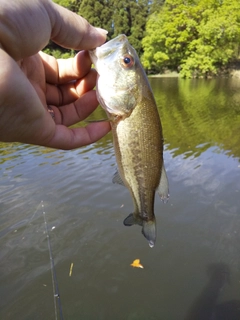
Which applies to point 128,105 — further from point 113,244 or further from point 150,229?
→ point 113,244

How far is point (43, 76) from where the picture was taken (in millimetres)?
2729

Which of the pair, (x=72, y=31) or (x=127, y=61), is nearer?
(x=72, y=31)

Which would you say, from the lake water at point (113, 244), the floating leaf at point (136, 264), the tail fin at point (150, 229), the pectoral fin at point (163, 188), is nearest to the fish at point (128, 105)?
the pectoral fin at point (163, 188)

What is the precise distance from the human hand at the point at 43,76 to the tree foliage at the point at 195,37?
4406 centimetres

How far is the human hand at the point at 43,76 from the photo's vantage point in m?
1.56

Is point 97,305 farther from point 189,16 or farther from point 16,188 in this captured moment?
point 189,16

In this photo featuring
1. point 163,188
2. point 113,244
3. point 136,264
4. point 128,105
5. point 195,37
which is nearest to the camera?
point 128,105

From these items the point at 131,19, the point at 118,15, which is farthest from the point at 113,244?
the point at 131,19

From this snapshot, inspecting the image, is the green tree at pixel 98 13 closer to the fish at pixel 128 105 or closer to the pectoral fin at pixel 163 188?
the fish at pixel 128 105

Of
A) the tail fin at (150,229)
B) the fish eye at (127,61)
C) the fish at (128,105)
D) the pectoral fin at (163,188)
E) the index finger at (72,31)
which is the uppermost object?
the index finger at (72,31)

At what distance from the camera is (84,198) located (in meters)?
8.13

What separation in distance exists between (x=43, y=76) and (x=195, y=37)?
49.1 meters

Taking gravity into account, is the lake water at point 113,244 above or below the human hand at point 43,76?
below

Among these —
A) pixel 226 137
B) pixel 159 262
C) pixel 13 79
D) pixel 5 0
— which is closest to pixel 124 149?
pixel 13 79
